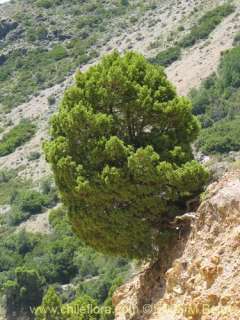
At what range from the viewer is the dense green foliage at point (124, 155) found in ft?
45.0

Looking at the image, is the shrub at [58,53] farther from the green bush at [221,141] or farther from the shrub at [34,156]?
the green bush at [221,141]

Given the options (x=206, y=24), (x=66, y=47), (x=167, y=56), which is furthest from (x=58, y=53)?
(x=206, y=24)

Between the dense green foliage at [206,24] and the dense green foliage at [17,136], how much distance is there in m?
19.5

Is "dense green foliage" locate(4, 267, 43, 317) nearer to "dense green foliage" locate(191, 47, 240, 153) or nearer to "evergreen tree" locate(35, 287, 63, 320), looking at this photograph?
"evergreen tree" locate(35, 287, 63, 320)

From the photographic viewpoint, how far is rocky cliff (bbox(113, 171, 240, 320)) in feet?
37.7

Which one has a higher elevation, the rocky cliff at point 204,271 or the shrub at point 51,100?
the rocky cliff at point 204,271

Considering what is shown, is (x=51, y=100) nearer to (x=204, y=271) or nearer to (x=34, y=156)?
(x=34, y=156)

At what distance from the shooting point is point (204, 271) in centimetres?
1207

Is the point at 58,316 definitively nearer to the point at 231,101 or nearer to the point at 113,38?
the point at 231,101

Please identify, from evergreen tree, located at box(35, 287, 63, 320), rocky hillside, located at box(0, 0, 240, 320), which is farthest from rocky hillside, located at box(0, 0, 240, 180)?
evergreen tree, located at box(35, 287, 63, 320)

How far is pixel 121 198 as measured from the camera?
1379cm

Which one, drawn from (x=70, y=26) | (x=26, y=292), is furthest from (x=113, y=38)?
(x=26, y=292)

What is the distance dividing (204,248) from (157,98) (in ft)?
11.6

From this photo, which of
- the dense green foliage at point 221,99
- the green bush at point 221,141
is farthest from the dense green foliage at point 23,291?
the dense green foliage at point 221,99
